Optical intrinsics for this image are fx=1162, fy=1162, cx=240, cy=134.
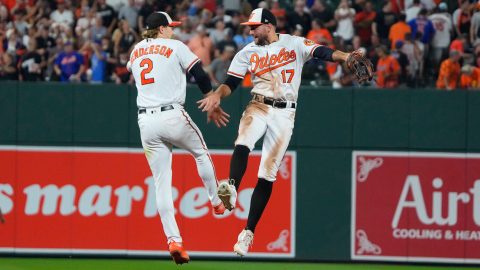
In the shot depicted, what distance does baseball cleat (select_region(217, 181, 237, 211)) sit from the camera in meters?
12.0

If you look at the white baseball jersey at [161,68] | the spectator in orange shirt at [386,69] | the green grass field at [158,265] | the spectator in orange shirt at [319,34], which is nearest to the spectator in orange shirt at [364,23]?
the spectator in orange shirt at [319,34]

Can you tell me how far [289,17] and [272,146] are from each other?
8.25 m

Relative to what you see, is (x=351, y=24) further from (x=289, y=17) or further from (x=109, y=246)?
(x=109, y=246)

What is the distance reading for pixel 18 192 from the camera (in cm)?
1722

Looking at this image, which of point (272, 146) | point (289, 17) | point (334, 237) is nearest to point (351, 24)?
point (289, 17)

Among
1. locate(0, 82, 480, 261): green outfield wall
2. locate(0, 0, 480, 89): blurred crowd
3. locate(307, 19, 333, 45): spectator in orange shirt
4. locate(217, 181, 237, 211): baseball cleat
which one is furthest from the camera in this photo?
locate(307, 19, 333, 45): spectator in orange shirt

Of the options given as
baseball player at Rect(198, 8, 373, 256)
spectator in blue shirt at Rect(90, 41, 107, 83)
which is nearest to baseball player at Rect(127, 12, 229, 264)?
baseball player at Rect(198, 8, 373, 256)

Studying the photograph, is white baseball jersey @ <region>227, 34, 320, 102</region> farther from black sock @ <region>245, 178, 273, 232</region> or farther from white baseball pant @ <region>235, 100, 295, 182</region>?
black sock @ <region>245, 178, 273, 232</region>

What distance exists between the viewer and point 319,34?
19719mm

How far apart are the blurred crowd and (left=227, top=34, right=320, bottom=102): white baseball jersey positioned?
5.03 meters

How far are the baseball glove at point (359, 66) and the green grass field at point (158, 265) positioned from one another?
5.03 m

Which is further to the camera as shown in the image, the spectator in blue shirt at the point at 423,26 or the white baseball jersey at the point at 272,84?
the spectator in blue shirt at the point at 423,26

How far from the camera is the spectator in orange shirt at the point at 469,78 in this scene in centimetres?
1775

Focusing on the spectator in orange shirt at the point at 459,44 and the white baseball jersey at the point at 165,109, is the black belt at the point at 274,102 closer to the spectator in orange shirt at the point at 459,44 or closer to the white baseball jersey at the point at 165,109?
the white baseball jersey at the point at 165,109
